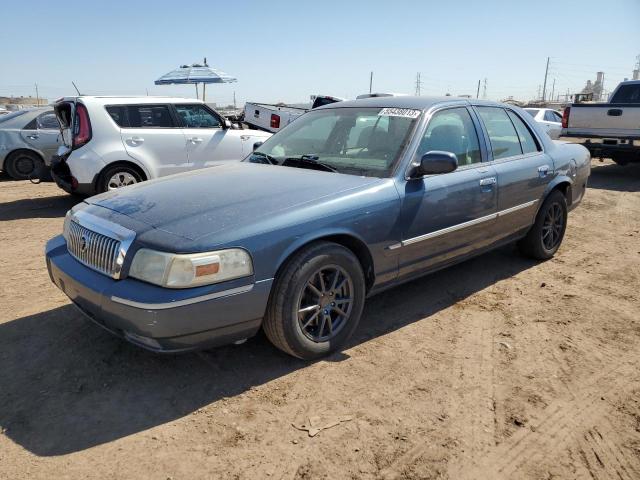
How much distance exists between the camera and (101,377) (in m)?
3.02

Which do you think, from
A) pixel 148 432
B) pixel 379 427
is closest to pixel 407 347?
pixel 379 427

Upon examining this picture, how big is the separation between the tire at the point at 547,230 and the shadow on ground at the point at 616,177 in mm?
5296

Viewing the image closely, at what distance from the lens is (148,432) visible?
2562mm

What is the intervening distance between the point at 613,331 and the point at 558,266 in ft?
5.00

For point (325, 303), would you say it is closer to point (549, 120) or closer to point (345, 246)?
point (345, 246)

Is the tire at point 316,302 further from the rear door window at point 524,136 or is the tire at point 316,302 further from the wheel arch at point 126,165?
the wheel arch at point 126,165

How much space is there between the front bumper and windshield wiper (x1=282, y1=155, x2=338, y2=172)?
1.23m

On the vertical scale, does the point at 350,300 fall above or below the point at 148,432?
above

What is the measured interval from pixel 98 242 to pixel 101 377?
31.7 inches

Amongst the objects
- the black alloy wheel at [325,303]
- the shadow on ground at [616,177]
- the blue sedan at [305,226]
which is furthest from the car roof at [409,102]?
the shadow on ground at [616,177]

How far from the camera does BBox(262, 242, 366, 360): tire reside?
9.57ft

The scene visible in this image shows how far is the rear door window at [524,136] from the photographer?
479 cm

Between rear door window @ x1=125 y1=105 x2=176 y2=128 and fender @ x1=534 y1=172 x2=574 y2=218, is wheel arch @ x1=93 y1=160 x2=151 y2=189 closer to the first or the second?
rear door window @ x1=125 y1=105 x2=176 y2=128

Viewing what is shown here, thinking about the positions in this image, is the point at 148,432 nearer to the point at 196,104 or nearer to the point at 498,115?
the point at 498,115
